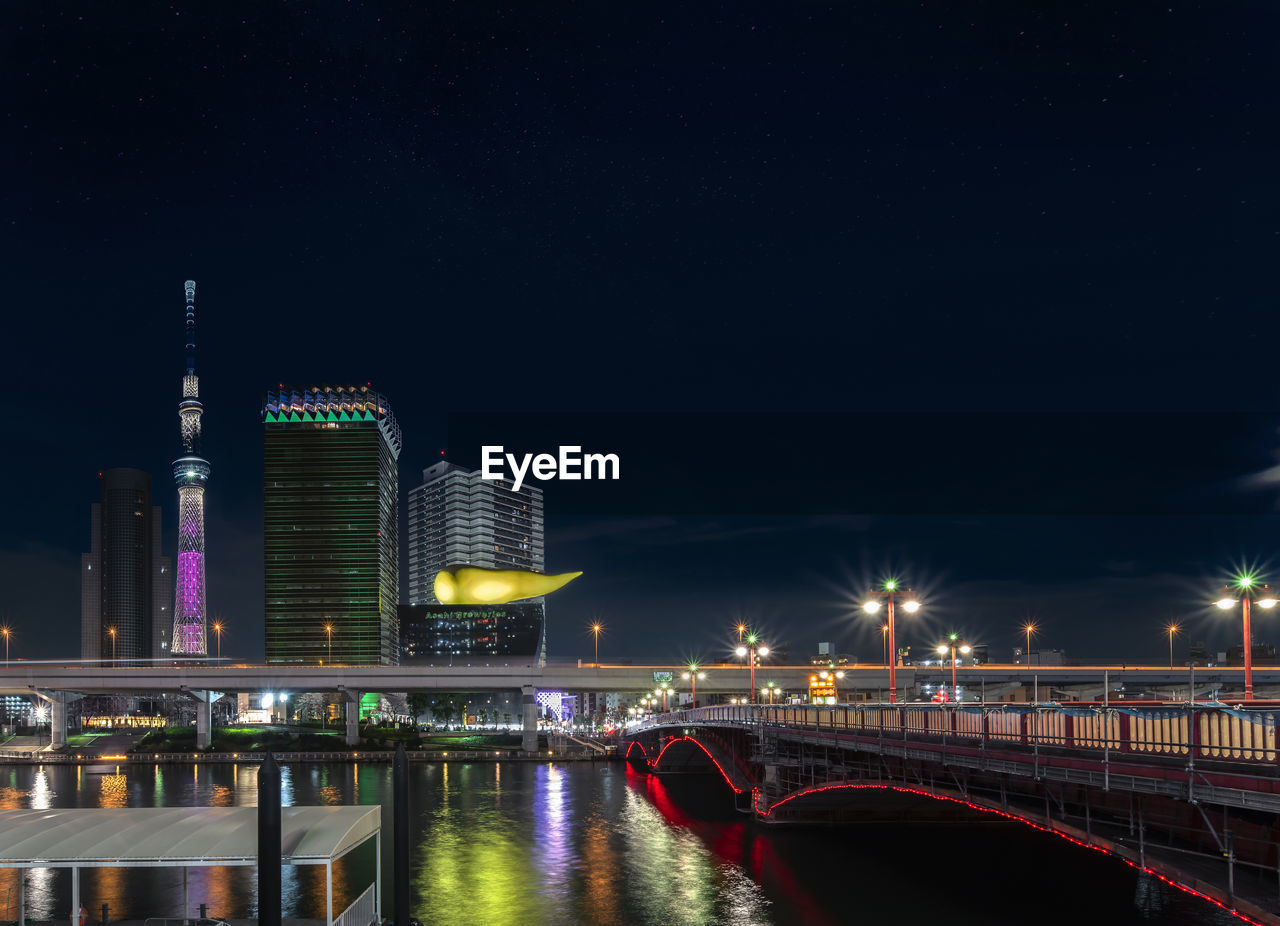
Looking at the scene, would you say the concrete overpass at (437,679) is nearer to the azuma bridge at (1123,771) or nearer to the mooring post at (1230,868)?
the azuma bridge at (1123,771)

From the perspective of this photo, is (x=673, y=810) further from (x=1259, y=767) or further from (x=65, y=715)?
(x=65, y=715)

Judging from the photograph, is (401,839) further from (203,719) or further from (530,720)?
(203,719)

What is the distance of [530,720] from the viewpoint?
142750 mm

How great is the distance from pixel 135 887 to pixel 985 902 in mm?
37657

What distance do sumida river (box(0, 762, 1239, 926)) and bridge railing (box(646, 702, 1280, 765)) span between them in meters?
7.47

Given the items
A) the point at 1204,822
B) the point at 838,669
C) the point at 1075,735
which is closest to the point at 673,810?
the point at 1075,735

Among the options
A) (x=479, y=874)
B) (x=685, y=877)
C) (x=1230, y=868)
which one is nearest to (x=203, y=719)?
(x=479, y=874)

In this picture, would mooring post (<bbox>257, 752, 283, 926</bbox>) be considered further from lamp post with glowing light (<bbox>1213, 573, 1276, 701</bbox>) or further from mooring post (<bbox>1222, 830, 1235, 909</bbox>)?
lamp post with glowing light (<bbox>1213, 573, 1276, 701</bbox>)

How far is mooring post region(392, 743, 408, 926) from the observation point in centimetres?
3141

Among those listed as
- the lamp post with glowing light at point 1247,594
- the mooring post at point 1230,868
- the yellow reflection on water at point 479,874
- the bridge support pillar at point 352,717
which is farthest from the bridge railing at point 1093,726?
the bridge support pillar at point 352,717

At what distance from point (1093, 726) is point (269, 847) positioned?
21.1m

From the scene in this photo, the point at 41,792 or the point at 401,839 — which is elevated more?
the point at 401,839

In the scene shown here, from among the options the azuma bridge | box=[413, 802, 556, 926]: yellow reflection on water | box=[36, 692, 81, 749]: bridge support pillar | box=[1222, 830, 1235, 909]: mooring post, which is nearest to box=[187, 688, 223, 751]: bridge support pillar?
box=[36, 692, 81, 749]: bridge support pillar

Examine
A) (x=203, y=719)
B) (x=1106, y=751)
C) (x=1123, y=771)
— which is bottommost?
(x=203, y=719)
